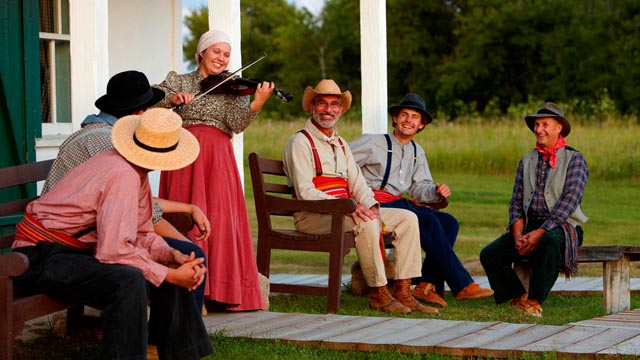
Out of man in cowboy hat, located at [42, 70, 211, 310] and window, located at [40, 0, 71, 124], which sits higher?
window, located at [40, 0, 71, 124]

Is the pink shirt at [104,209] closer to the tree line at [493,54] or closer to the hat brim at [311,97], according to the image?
the hat brim at [311,97]

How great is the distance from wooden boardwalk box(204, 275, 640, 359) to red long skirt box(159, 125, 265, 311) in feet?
0.52

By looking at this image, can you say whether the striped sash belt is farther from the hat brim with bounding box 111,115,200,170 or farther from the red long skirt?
the red long skirt

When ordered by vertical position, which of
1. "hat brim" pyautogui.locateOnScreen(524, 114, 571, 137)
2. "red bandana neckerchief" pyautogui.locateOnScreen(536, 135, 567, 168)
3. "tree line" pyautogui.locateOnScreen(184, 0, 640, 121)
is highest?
"tree line" pyautogui.locateOnScreen(184, 0, 640, 121)

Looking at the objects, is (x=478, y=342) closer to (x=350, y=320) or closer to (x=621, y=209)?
(x=350, y=320)

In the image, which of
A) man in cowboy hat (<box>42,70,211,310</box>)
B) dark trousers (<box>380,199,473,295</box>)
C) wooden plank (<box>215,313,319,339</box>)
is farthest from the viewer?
dark trousers (<box>380,199,473,295</box>)

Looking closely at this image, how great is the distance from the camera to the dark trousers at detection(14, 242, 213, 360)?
439 centimetres

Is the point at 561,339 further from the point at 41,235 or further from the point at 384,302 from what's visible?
the point at 41,235

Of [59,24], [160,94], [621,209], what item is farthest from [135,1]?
[621,209]

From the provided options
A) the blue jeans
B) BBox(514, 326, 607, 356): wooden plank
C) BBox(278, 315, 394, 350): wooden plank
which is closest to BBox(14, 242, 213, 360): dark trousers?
the blue jeans

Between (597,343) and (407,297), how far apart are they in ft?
6.22

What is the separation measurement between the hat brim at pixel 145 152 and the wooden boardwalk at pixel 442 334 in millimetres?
1182

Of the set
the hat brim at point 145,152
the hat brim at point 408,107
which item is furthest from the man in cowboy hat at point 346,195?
the hat brim at point 145,152

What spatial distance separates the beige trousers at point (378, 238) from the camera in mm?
6766
